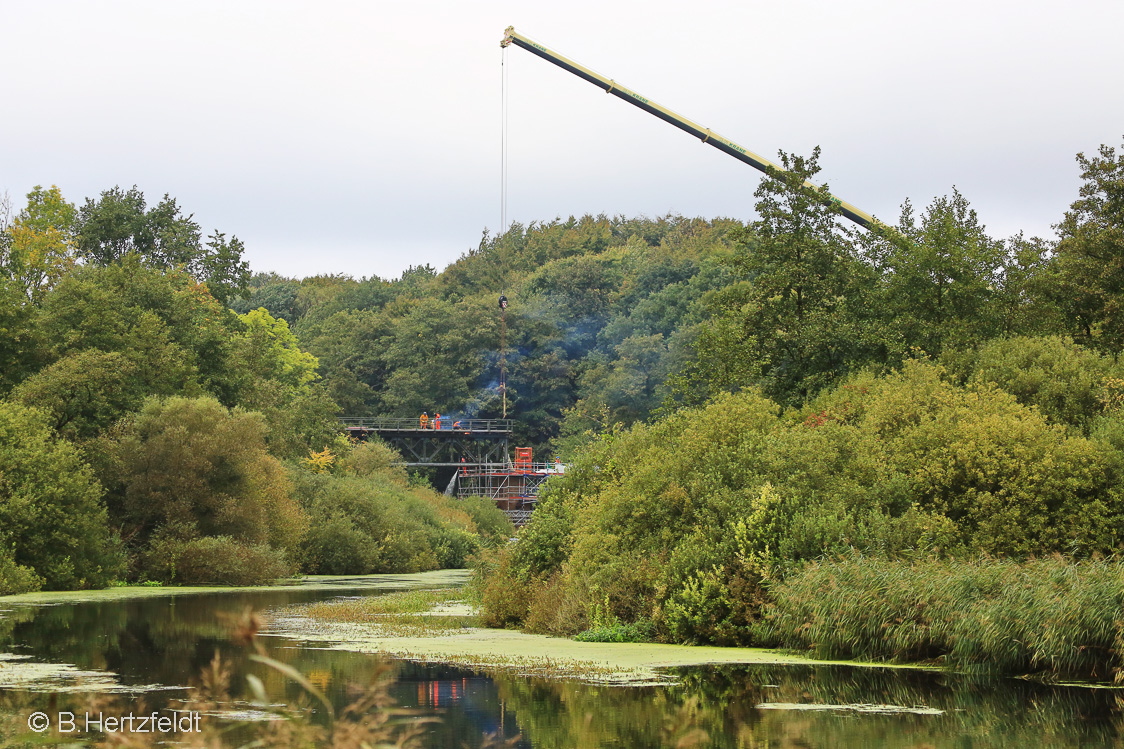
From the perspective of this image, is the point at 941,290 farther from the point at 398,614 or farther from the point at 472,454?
the point at 472,454

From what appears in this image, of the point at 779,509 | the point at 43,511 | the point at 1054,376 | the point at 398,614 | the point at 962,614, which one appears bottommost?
the point at 398,614

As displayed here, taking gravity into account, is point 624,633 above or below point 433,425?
below

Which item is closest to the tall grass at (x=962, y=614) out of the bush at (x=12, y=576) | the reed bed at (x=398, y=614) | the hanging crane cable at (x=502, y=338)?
the reed bed at (x=398, y=614)

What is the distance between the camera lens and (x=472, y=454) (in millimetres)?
119188

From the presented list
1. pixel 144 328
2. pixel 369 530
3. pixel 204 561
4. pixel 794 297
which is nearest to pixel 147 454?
pixel 204 561

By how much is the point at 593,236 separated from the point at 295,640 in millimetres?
141468

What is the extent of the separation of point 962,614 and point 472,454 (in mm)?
101459

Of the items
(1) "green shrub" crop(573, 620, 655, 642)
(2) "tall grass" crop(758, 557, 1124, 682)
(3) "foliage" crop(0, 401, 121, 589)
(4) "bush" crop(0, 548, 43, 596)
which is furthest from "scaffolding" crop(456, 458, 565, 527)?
(2) "tall grass" crop(758, 557, 1124, 682)

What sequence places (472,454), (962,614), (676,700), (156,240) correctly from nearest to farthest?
1. (676,700)
2. (962,614)
3. (156,240)
4. (472,454)

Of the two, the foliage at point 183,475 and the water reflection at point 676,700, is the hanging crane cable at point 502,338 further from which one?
the water reflection at point 676,700

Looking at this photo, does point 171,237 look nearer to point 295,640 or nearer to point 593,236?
point 295,640

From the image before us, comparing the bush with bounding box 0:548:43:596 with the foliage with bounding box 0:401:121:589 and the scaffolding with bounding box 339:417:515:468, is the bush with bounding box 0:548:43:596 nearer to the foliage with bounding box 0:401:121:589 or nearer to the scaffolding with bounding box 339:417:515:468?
the foliage with bounding box 0:401:121:589

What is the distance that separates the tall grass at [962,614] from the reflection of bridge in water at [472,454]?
79.5m

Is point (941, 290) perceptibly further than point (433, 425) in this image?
No
